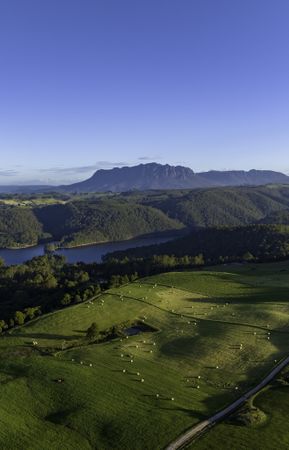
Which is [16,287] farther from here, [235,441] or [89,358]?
[235,441]

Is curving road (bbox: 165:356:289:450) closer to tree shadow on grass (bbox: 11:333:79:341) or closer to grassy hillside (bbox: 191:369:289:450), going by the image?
→ grassy hillside (bbox: 191:369:289:450)

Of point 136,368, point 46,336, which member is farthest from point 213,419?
point 46,336

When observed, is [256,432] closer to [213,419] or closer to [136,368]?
[213,419]

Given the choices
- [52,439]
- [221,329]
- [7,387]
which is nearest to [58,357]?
[7,387]

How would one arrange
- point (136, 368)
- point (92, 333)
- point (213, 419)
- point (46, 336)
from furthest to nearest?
point (92, 333)
point (46, 336)
point (136, 368)
point (213, 419)

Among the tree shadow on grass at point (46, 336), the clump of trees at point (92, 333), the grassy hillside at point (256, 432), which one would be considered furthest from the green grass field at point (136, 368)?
the clump of trees at point (92, 333)

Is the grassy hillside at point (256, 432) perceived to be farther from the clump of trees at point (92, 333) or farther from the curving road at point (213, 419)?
the clump of trees at point (92, 333)
